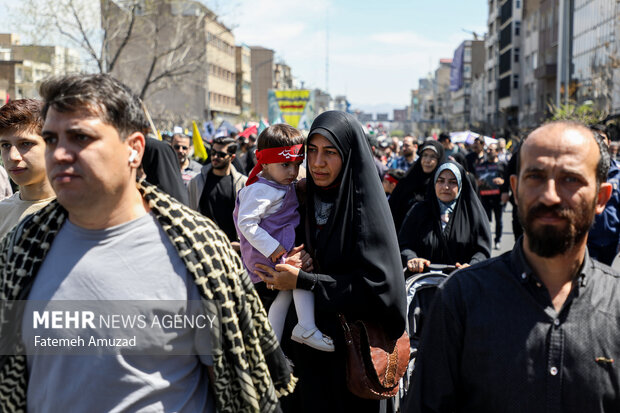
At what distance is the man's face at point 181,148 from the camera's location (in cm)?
1041

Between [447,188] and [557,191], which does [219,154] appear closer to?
[447,188]

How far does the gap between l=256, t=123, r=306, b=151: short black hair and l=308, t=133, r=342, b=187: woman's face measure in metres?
0.35

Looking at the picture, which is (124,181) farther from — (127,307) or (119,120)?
(127,307)

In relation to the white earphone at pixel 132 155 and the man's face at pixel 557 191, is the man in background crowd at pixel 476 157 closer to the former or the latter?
the man's face at pixel 557 191

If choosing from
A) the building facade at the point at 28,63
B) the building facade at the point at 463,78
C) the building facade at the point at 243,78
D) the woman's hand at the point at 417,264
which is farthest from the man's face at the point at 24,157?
the building facade at the point at 463,78

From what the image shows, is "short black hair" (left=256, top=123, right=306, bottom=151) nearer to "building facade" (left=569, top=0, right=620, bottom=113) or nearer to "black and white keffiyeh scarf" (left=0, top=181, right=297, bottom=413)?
"black and white keffiyeh scarf" (left=0, top=181, right=297, bottom=413)

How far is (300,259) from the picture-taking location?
411 centimetres

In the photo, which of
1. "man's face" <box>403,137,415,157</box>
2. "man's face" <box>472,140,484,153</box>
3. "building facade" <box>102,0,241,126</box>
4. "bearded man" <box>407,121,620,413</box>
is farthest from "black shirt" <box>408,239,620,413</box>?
"building facade" <box>102,0,241,126</box>

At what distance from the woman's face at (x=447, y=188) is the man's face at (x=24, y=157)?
331 centimetres

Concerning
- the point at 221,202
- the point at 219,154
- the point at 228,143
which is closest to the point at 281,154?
the point at 221,202

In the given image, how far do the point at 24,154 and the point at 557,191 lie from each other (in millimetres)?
2704

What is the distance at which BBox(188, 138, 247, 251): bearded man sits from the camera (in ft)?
26.1

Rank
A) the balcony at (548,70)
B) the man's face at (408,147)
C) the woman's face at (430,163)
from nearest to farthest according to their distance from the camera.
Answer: the woman's face at (430,163)
the man's face at (408,147)
the balcony at (548,70)

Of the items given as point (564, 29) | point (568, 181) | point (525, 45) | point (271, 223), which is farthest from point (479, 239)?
point (525, 45)
